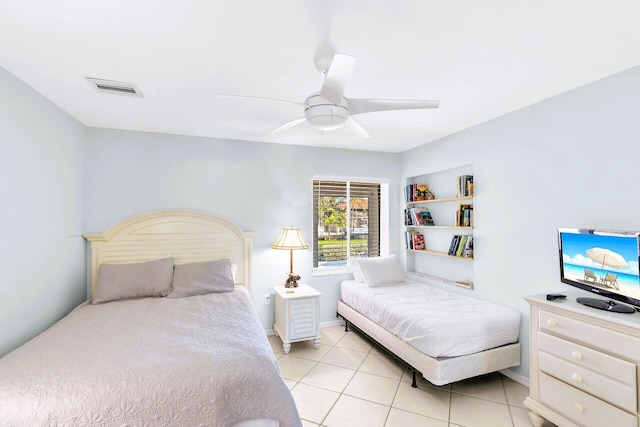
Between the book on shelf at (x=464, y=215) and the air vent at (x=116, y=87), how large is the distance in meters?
3.25

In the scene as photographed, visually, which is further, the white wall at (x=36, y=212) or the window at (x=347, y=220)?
the window at (x=347, y=220)

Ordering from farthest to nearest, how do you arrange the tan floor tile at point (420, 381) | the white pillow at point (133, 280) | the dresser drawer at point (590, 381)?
the white pillow at point (133, 280)
the tan floor tile at point (420, 381)
the dresser drawer at point (590, 381)

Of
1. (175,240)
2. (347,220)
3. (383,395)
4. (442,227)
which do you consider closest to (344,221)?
(347,220)

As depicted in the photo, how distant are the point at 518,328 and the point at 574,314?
33.5 inches

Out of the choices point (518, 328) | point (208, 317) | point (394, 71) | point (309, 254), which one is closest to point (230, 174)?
point (309, 254)

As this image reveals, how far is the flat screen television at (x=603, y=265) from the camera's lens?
1.84m

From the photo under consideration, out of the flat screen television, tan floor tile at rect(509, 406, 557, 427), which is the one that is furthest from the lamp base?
the flat screen television

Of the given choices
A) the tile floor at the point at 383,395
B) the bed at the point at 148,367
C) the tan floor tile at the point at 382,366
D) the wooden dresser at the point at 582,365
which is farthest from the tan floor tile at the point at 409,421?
the bed at the point at 148,367

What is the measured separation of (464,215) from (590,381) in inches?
71.8

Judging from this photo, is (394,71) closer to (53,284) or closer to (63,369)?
(63,369)

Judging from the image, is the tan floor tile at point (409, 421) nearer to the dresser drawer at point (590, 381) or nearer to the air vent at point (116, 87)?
the dresser drawer at point (590, 381)

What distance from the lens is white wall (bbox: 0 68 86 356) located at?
2.03 metres

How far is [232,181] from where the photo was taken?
3713 mm

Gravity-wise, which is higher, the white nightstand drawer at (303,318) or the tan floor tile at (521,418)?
the white nightstand drawer at (303,318)
